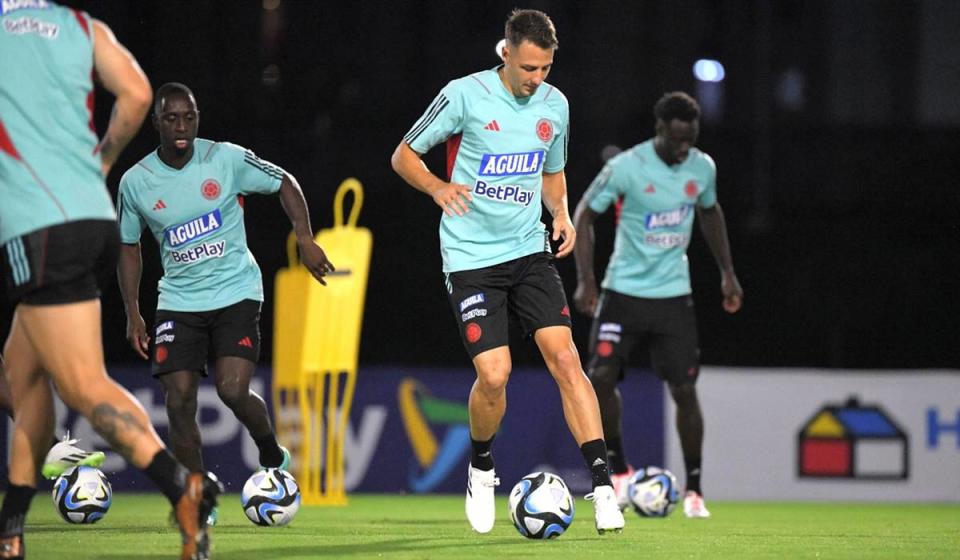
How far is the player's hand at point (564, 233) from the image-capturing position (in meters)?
6.62

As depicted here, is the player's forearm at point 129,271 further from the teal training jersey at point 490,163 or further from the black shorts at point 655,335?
→ the black shorts at point 655,335

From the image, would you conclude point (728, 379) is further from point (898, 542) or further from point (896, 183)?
point (898, 542)

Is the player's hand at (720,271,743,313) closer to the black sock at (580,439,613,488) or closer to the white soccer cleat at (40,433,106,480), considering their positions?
the black sock at (580,439,613,488)

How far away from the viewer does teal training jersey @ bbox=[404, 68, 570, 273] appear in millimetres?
6715

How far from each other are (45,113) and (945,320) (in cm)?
1042

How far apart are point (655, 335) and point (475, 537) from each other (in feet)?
9.13

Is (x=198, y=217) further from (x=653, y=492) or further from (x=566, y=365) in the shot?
(x=653, y=492)

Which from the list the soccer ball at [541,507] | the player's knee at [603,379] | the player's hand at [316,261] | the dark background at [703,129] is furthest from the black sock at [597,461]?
the dark background at [703,129]

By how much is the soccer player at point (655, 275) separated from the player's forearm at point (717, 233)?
15cm

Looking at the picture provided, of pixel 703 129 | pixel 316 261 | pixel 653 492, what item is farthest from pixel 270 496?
pixel 703 129

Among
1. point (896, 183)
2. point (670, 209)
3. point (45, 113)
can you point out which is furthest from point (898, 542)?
point (896, 183)

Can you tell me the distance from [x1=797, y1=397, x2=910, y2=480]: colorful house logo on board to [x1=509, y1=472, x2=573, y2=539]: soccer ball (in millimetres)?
5931

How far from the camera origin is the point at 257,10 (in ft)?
50.2

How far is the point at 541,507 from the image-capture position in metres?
6.45
